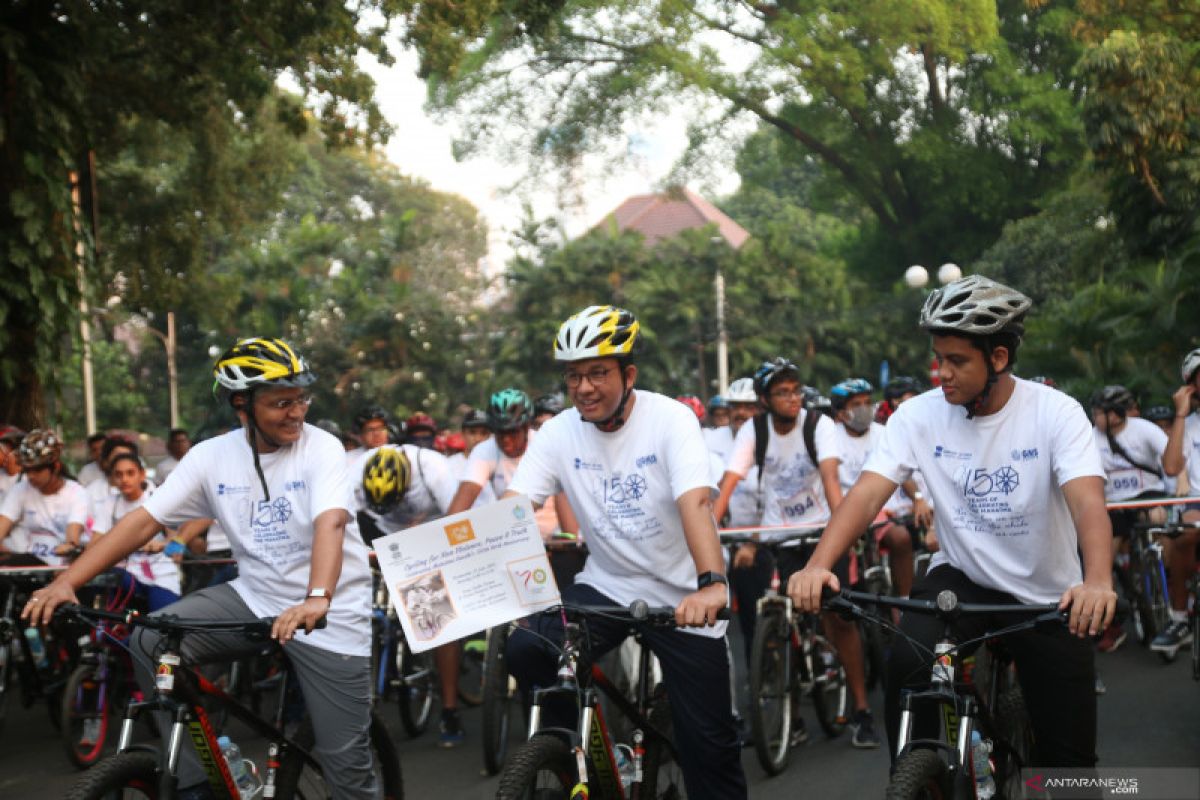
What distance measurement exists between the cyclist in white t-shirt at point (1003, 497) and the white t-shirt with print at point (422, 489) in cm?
490

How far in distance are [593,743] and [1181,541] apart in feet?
20.6

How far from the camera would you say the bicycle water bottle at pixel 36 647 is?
9164 millimetres

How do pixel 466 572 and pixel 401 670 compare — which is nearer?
pixel 466 572

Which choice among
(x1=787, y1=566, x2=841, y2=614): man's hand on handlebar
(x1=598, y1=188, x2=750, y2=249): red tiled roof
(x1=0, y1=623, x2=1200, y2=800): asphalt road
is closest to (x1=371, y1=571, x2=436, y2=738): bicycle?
(x1=0, y1=623, x2=1200, y2=800): asphalt road

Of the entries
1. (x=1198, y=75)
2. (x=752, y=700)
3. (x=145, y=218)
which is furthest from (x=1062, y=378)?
(x=752, y=700)

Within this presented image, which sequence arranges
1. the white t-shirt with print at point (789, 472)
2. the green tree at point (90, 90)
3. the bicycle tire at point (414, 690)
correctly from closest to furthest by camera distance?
the white t-shirt with print at point (789, 472), the bicycle tire at point (414, 690), the green tree at point (90, 90)

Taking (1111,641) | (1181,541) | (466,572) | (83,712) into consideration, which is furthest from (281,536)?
(1111,641)

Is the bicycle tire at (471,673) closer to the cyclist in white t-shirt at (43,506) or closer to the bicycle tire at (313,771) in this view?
the cyclist in white t-shirt at (43,506)

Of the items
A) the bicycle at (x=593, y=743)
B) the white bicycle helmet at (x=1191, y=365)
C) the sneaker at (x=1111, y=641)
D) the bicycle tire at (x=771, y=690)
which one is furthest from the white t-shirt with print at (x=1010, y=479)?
the sneaker at (x=1111, y=641)

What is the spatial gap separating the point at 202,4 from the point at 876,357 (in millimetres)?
27311

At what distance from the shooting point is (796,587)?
418 centimetres

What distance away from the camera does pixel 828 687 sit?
27.2 feet

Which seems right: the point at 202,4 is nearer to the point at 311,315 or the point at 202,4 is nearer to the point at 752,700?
the point at 752,700

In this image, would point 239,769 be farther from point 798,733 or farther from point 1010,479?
point 798,733
